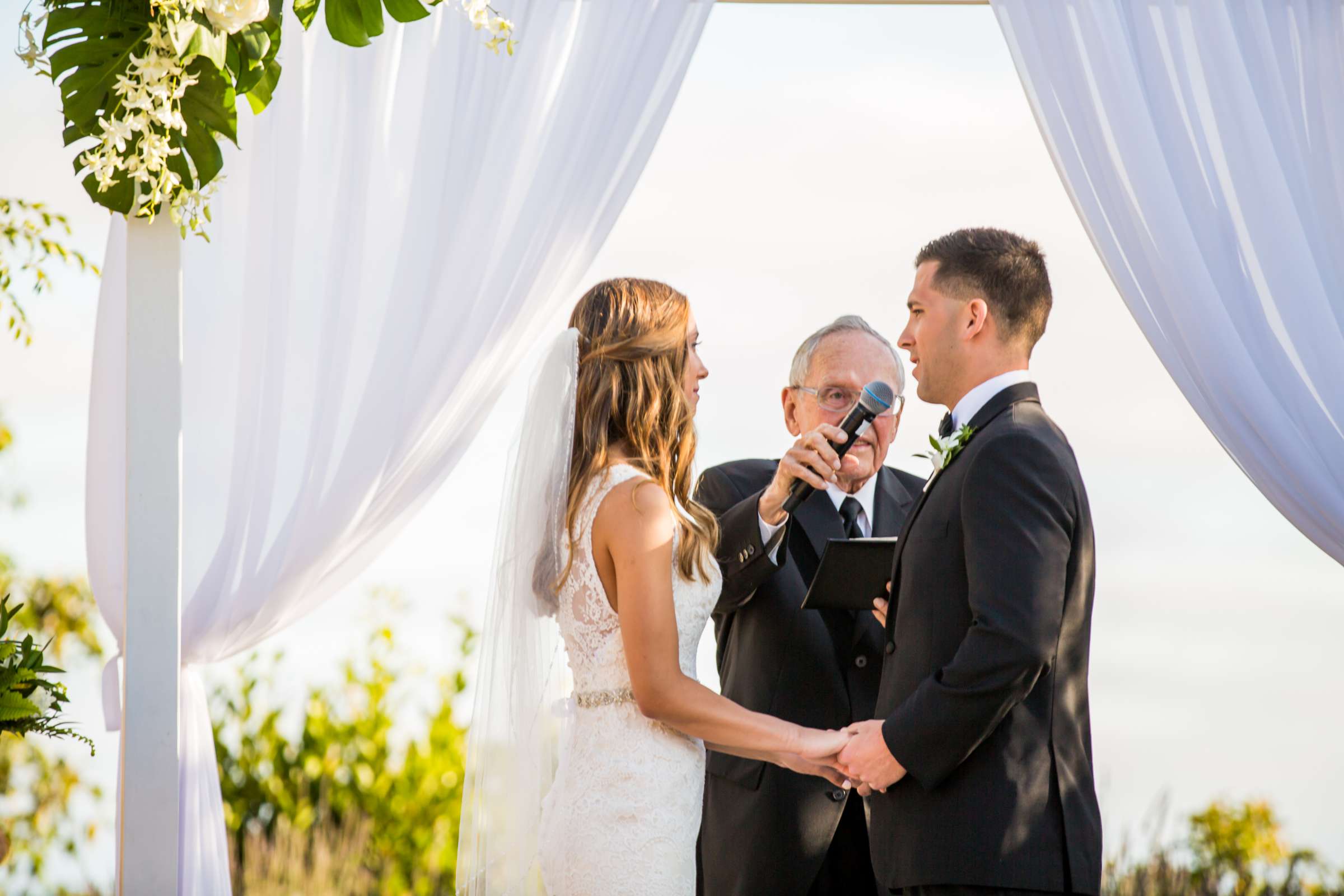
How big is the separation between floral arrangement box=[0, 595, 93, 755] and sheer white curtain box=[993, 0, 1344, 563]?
8.69 ft

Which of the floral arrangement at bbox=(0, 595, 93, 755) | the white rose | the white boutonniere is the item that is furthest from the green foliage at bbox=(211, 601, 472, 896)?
the white rose

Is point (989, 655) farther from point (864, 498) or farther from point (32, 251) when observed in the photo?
point (32, 251)

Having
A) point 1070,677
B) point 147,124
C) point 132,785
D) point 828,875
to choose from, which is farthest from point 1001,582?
point 132,785

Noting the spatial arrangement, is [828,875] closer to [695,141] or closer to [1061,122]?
[1061,122]

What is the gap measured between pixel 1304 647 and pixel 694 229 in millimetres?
2257

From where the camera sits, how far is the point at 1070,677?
2.18 metres

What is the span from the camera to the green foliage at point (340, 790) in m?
3.61

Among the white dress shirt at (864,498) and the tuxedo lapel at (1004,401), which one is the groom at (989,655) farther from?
the white dress shirt at (864,498)

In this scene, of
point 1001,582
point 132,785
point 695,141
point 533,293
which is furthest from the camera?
point 695,141

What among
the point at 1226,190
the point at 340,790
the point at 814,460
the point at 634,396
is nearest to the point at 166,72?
the point at 634,396

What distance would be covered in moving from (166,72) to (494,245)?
1252 mm

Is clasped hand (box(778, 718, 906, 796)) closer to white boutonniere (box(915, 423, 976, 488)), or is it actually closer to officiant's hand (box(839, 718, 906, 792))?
officiant's hand (box(839, 718, 906, 792))

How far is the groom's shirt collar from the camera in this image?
2.27 metres

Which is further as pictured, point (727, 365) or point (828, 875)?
point (727, 365)
